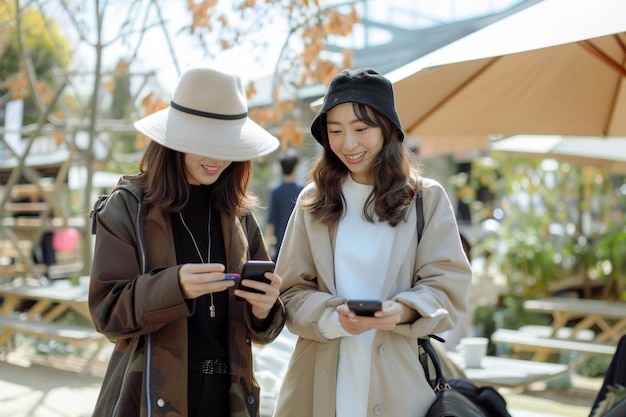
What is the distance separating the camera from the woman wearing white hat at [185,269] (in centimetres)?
212

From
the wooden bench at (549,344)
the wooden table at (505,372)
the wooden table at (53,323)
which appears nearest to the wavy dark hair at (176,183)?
the wooden table at (505,372)

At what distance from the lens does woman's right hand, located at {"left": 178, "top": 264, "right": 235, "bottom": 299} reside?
2064mm

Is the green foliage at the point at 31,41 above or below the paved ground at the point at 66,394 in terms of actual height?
above

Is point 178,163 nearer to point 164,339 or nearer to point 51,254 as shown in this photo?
point 164,339

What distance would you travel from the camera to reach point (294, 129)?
6.09m

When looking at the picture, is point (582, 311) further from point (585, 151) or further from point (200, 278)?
point (200, 278)

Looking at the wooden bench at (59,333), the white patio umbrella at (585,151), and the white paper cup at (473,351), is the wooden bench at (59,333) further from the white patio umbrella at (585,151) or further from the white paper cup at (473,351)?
the white patio umbrella at (585,151)

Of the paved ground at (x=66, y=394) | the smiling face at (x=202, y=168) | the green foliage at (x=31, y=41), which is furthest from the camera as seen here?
the green foliage at (x=31, y=41)

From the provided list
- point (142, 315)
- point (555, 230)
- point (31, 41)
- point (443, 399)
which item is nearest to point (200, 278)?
point (142, 315)

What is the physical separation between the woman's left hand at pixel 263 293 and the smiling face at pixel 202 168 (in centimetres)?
31

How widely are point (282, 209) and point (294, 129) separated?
4.80ft

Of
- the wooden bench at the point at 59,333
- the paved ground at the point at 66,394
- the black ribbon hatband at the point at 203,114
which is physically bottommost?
the paved ground at the point at 66,394

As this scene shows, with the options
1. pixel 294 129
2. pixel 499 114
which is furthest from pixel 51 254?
pixel 499 114

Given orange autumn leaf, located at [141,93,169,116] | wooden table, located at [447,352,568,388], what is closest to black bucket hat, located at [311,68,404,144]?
wooden table, located at [447,352,568,388]
